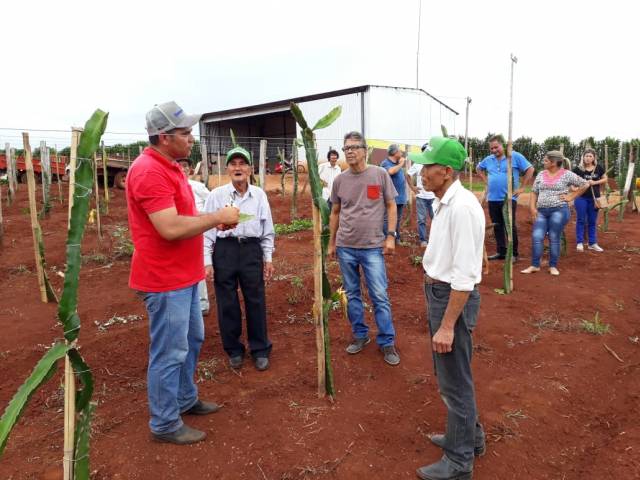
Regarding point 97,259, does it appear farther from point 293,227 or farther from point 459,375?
point 459,375

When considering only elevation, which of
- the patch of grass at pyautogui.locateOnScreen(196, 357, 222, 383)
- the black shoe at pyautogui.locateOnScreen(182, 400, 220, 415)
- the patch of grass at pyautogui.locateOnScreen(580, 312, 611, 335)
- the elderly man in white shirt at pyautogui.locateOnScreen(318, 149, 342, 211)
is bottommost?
the patch of grass at pyautogui.locateOnScreen(196, 357, 222, 383)

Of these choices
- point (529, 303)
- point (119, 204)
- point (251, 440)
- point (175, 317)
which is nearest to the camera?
point (175, 317)

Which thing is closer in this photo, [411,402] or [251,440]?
[251,440]

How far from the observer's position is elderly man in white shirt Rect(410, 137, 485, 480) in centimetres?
202

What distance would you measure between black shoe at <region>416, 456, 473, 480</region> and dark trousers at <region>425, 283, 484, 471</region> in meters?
0.03

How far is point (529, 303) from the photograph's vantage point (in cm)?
492

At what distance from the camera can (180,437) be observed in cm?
258

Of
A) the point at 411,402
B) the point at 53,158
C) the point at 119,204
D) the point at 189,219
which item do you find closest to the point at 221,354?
the point at 411,402

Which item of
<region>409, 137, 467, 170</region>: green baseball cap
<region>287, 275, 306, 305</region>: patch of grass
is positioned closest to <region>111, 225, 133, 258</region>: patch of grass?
<region>287, 275, 306, 305</region>: patch of grass

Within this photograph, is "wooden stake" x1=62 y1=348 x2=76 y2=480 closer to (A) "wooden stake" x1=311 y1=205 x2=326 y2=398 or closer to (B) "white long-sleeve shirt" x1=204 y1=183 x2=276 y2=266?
(A) "wooden stake" x1=311 y1=205 x2=326 y2=398

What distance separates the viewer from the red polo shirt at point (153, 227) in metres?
2.23

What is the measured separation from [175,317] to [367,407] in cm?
140

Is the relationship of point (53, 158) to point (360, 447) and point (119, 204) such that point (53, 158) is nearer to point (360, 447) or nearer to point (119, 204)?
point (119, 204)

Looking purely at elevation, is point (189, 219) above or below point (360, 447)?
above
